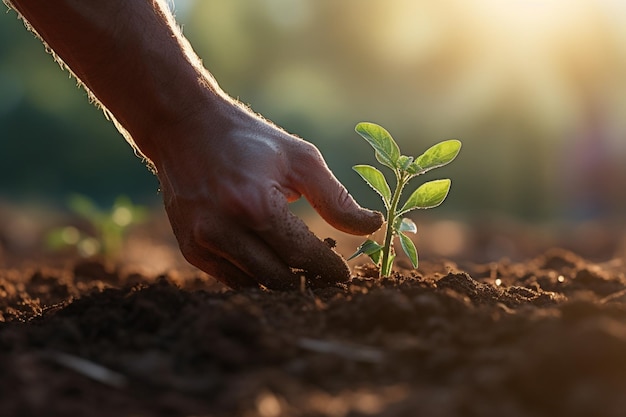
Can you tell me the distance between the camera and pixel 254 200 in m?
2.33

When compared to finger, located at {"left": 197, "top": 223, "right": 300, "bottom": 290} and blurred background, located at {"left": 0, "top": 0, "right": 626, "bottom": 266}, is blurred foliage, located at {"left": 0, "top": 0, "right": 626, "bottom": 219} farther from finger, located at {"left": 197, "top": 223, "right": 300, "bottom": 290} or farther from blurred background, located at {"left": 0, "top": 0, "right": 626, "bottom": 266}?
finger, located at {"left": 197, "top": 223, "right": 300, "bottom": 290}

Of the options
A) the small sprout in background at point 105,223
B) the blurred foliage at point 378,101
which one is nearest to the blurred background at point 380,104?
the blurred foliage at point 378,101

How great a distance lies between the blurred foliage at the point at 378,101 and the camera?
1577 centimetres

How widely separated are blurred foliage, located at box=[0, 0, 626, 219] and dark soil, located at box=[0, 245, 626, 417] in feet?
47.5

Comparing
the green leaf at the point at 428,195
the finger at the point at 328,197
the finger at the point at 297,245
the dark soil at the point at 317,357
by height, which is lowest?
the dark soil at the point at 317,357

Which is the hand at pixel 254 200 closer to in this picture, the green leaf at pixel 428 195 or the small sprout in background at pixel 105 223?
the green leaf at pixel 428 195

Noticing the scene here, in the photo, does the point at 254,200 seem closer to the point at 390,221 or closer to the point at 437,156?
the point at 390,221

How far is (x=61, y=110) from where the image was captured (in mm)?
18125

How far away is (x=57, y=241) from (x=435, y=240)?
461 cm

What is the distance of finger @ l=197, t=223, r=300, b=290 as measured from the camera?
7.90 feet

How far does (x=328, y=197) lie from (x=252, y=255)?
33 centimetres

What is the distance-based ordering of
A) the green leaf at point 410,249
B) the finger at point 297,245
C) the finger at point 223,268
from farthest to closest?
the finger at point 223,268 → the green leaf at point 410,249 → the finger at point 297,245

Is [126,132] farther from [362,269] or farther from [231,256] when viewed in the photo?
[362,269]

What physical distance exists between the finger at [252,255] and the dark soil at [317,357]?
0.76ft
